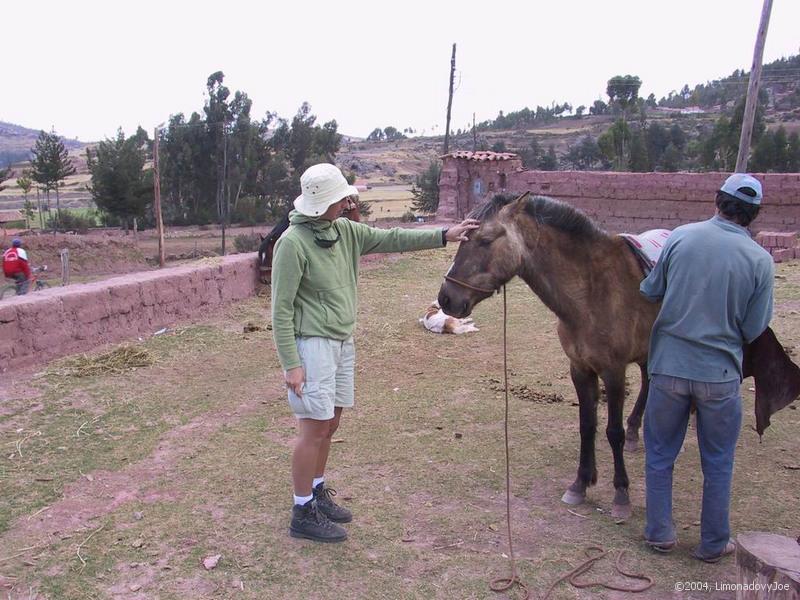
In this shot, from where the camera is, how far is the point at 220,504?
4016mm

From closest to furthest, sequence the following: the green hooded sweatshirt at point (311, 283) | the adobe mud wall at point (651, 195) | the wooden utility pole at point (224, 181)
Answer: the green hooded sweatshirt at point (311, 283)
the adobe mud wall at point (651, 195)
the wooden utility pole at point (224, 181)

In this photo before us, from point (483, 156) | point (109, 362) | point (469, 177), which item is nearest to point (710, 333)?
point (109, 362)

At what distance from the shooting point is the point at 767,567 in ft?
8.39

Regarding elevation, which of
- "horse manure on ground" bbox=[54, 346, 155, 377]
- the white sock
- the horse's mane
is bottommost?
"horse manure on ground" bbox=[54, 346, 155, 377]

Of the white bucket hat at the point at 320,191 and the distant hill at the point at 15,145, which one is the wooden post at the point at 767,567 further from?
the distant hill at the point at 15,145

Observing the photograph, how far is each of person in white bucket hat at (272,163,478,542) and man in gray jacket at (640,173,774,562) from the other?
1.11 metres

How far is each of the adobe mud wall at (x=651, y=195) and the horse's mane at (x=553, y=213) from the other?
10580 mm

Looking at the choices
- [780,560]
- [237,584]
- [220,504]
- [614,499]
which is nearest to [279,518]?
[220,504]

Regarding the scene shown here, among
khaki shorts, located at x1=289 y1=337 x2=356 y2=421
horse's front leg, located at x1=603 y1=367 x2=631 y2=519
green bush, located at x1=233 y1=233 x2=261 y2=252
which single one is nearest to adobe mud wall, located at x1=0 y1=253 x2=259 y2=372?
khaki shorts, located at x1=289 y1=337 x2=356 y2=421

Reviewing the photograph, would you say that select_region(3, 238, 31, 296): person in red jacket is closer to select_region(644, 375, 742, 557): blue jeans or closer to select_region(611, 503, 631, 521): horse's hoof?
select_region(611, 503, 631, 521): horse's hoof

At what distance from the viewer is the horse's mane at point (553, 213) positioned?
384cm

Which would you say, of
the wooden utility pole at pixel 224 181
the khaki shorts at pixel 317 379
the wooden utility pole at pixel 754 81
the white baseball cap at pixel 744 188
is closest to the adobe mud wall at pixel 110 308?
the khaki shorts at pixel 317 379

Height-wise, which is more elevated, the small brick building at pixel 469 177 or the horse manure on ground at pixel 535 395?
the small brick building at pixel 469 177

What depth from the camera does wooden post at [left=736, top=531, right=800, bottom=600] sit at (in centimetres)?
→ 249
